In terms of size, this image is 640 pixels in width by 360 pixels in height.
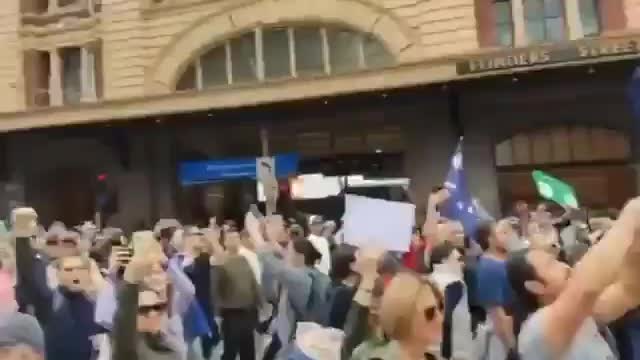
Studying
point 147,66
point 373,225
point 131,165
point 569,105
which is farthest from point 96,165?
point 373,225

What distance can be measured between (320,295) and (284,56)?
635 inches

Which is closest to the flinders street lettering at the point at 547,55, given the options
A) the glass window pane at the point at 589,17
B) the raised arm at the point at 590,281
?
the glass window pane at the point at 589,17

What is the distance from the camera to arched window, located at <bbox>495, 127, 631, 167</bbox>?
65.6 feet

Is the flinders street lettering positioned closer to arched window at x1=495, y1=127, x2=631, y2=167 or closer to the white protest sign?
arched window at x1=495, y1=127, x2=631, y2=167

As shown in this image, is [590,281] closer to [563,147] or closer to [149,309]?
[149,309]

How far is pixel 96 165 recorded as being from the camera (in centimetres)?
2542

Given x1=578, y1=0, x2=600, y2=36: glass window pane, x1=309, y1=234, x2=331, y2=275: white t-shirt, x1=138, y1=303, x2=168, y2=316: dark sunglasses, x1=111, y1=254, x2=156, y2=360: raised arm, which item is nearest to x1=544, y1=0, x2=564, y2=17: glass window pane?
x1=578, y1=0, x2=600, y2=36: glass window pane

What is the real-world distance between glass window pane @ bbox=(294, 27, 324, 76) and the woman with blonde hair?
65.4 feet

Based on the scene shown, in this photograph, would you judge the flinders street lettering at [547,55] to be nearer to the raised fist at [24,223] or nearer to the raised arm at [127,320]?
the raised fist at [24,223]

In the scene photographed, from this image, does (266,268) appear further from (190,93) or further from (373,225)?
(190,93)

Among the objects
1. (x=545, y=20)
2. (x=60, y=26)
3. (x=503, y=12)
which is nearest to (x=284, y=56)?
(x=503, y=12)

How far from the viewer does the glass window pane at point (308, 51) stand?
76.7 ft

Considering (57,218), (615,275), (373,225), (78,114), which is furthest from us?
(57,218)

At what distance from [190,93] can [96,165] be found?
13.9 ft
